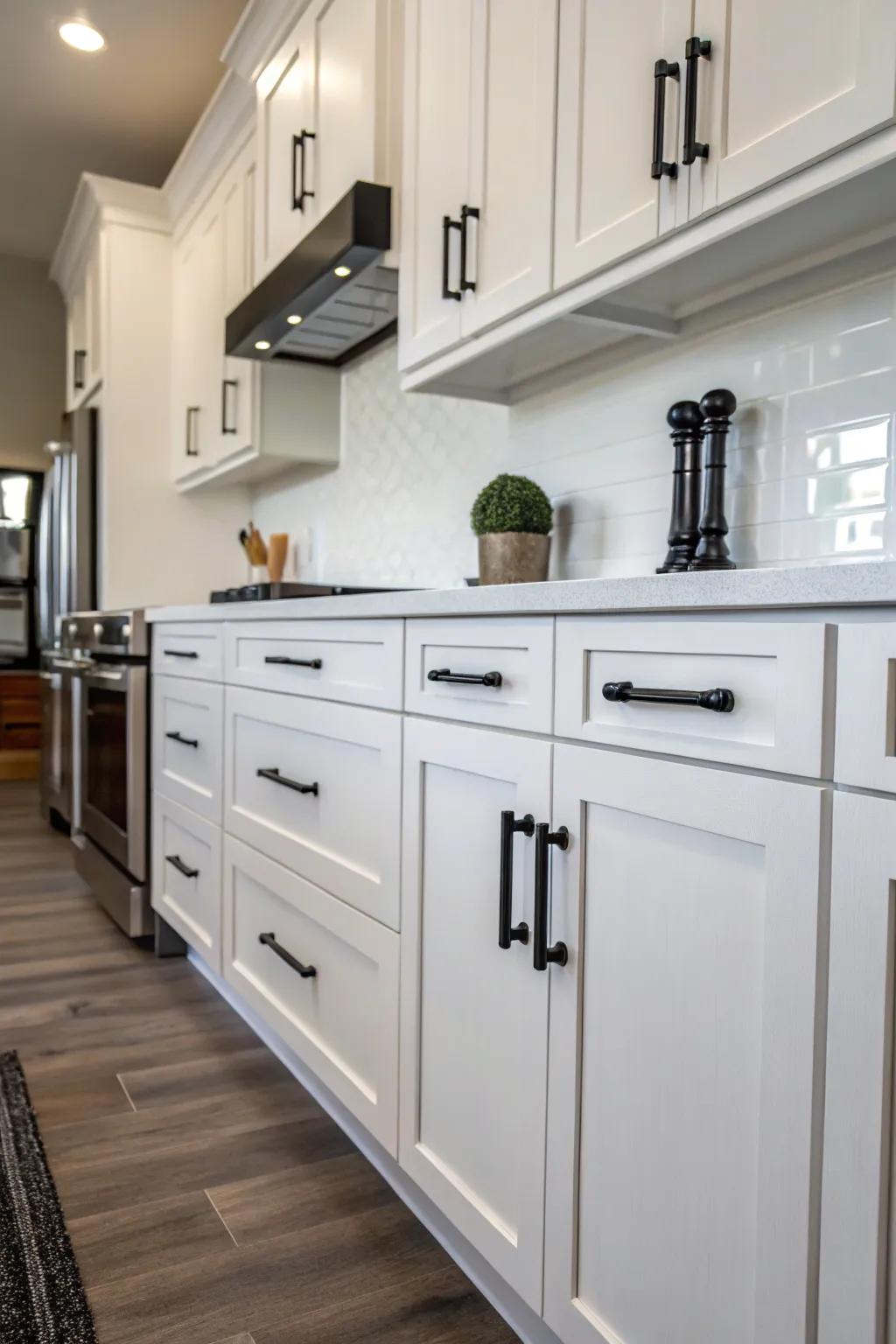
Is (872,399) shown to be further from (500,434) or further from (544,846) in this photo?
(500,434)

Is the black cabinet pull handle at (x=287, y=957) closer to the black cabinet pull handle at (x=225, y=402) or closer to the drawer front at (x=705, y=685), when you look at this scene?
the drawer front at (x=705, y=685)

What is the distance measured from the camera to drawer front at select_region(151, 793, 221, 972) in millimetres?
2270

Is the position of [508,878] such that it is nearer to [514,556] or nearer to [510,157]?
[514,556]

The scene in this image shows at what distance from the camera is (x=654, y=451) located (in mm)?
1767

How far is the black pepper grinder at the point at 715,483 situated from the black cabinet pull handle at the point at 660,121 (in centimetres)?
34

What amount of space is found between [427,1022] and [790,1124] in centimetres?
66

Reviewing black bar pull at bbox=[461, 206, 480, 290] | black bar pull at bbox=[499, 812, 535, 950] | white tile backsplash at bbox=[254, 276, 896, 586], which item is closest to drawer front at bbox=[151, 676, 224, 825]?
white tile backsplash at bbox=[254, 276, 896, 586]

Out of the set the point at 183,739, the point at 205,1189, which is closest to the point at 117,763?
the point at 183,739

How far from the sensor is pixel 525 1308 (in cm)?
121

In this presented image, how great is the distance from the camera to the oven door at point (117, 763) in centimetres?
280

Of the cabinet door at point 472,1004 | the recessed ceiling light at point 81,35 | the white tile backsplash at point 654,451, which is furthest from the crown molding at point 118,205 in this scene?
the cabinet door at point 472,1004

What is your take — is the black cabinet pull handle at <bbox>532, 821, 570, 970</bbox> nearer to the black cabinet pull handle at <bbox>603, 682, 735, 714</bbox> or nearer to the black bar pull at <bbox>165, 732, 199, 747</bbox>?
the black cabinet pull handle at <bbox>603, 682, 735, 714</bbox>

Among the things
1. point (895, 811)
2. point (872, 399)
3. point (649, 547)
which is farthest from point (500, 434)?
point (895, 811)

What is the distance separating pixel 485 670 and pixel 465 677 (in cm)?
3
